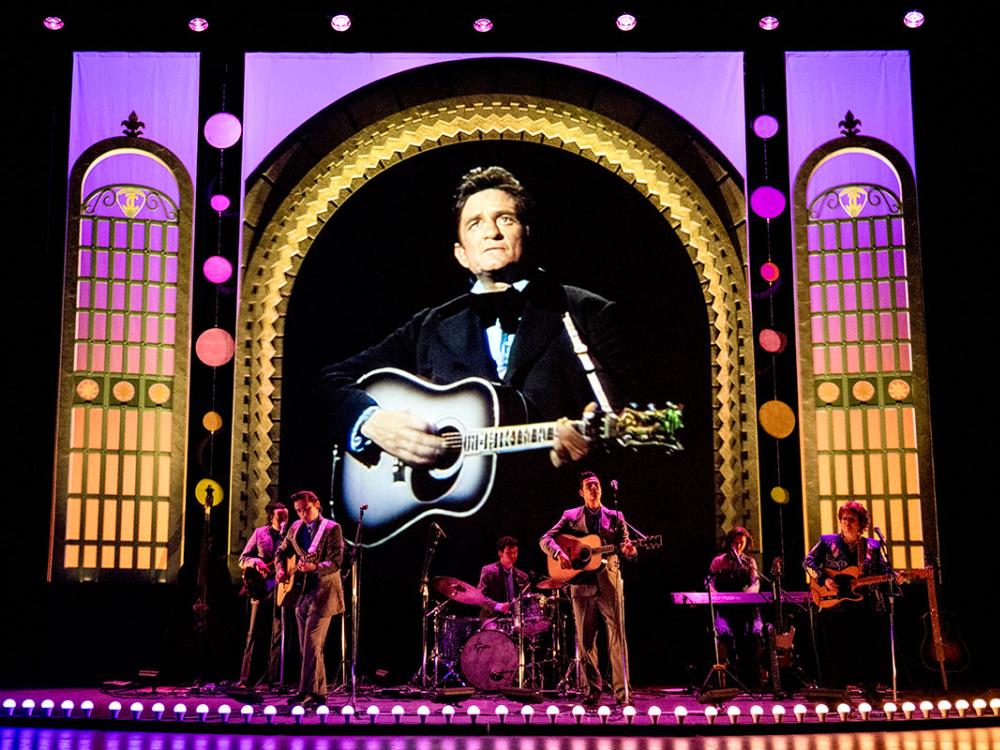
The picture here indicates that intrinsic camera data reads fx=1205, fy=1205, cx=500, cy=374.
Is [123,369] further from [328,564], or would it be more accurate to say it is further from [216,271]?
[328,564]

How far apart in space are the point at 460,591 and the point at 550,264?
2645 millimetres

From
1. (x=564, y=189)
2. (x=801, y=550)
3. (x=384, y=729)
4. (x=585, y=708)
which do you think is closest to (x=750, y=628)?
(x=801, y=550)

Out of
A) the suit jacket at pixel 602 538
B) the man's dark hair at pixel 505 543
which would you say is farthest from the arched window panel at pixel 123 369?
the suit jacket at pixel 602 538

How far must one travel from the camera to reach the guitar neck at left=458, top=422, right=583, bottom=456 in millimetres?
9156

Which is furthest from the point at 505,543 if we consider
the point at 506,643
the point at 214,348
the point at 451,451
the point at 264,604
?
the point at 214,348

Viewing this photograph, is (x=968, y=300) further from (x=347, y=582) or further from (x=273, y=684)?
(x=273, y=684)

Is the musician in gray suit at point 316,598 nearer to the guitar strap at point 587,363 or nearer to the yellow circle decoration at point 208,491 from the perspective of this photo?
the yellow circle decoration at point 208,491

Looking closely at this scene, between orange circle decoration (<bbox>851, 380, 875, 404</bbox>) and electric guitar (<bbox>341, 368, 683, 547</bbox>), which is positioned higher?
orange circle decoration (<bbox>851, 380, 875, 404</bbox>)

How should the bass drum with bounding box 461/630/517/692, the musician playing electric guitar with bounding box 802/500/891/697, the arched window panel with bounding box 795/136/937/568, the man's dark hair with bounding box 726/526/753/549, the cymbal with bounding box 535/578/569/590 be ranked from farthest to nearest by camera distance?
Answer: the arched window panel with bounding box 795/136/937/568 → the man's dark hair with bounding box 726/526/753/549 → the cymbal with bounding box 535/578/569/590 → the bass drum with bounding box 461/630/517/692 → the musician playing electric guitar with bounding box 802/500/891/697

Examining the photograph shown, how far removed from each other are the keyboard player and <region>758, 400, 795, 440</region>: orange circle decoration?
0.88 metres

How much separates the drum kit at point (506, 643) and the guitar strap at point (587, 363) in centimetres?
152

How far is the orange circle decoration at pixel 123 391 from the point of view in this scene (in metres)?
9.27

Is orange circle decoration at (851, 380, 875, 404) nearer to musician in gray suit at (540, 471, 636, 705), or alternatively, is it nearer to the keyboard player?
the keyboard player

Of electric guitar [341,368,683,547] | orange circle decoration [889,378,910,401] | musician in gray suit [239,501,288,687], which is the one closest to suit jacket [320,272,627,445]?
electric guitar [341,368,683,547]
